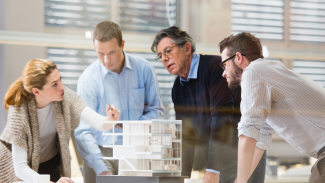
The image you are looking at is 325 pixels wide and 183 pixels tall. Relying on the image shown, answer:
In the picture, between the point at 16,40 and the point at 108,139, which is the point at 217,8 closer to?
the point at 108,139

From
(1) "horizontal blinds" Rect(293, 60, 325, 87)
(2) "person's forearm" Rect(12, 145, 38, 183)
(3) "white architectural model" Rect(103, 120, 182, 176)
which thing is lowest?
(2) "person's forearm" Rect(12, 145, 38, 183)

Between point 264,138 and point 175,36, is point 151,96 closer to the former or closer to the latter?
point 175,36

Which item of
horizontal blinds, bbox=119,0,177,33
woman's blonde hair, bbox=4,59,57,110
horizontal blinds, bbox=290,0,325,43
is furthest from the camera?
horizontal blinds, bbox=290,0,325,43

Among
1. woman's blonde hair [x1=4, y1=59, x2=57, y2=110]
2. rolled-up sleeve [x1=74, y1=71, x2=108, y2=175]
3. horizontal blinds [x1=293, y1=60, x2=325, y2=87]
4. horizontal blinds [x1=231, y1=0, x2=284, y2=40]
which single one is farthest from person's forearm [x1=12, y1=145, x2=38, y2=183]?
horizontal blinds [x1=293, y1=60, x2=325, y2=87]

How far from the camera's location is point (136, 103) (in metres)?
1.66

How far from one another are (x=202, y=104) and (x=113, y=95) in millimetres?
483

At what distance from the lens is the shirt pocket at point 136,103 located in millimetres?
1658

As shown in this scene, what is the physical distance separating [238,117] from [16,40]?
47.4 inches

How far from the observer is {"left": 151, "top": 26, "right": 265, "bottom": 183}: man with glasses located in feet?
4.85

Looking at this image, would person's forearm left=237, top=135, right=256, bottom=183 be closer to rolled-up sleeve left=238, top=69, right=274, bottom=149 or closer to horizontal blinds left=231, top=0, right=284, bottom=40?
rolled-up sleeve left=238, top=69, right=274, bottom=149

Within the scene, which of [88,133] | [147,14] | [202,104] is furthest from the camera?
[147,14]

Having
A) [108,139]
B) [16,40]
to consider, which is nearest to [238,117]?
[108,139]

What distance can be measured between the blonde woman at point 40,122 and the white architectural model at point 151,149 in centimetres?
26

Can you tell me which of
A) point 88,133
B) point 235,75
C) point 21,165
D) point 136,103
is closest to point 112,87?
point 136,103
